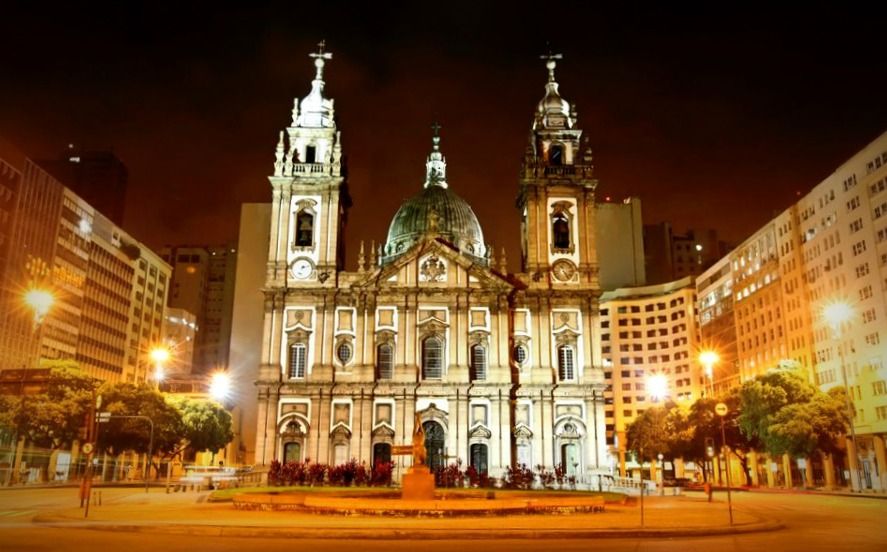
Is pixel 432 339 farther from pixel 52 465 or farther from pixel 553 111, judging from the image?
pixel 52 465

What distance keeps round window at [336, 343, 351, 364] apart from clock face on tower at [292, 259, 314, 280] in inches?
208

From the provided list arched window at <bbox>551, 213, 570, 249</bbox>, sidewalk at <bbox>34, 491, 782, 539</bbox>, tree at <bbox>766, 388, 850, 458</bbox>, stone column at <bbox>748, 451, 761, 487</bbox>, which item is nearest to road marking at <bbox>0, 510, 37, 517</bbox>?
sidewalk at <bbox>34, 491, 782, 539</bbox>

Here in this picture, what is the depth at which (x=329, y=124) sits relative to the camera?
2249 inches

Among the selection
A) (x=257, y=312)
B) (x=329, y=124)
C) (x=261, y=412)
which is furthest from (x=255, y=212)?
(x=261, y=412)

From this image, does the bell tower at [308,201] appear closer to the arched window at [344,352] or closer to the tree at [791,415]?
the arched window at [344,352]

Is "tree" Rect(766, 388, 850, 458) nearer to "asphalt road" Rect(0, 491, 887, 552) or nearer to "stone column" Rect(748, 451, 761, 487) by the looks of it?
"stone column" Rect(748, 451, 761, 487)

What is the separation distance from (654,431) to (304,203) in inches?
1427

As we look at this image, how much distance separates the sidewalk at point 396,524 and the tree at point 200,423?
35.9 metres

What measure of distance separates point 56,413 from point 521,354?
29.2 m

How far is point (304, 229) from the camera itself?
54469 mm

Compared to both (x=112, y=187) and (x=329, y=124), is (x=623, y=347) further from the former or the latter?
(x=112, y=187)

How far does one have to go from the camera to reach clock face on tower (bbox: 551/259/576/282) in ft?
176

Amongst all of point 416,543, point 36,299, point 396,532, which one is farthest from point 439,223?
point 416,543

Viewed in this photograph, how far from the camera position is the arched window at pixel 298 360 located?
5100 cm
